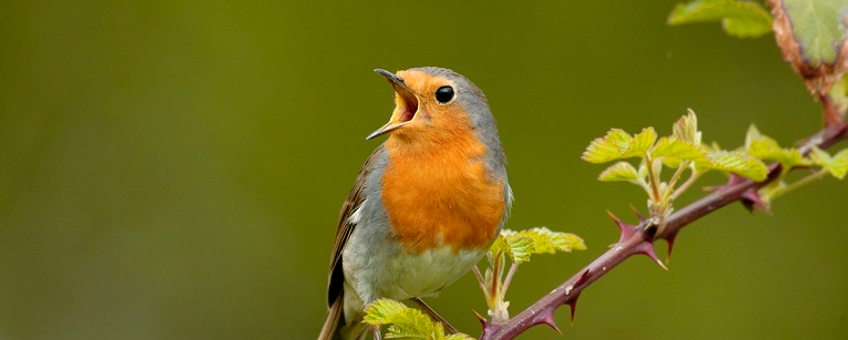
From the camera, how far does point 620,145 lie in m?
3.22

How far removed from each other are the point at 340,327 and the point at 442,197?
3.68 ft

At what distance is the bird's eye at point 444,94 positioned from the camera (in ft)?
13.9

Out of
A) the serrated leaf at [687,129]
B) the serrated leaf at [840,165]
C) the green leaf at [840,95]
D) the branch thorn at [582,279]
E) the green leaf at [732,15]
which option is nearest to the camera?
the branch thorn at [582,279]

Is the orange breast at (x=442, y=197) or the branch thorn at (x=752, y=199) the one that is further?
the orange breast at (x=442, y=197)

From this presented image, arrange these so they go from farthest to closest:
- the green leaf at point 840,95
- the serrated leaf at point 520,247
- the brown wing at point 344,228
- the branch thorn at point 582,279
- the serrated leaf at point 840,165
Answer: the brown wing at point 344,228 < the green leaf at point 840,95 < the serrated leaf at point 840,165 < the serrated leaf at point 520,247 < the branch thorn at point 582,279

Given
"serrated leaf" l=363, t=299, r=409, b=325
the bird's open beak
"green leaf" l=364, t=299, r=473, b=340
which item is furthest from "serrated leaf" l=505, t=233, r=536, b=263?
the bird's open beak

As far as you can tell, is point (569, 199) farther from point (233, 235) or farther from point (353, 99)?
point (233, 235)

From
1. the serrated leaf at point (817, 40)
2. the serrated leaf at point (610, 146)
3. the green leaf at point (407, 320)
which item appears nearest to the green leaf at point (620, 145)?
the serrated leaf at point (610, 146)

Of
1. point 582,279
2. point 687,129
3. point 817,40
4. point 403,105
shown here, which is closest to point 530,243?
point 582,279

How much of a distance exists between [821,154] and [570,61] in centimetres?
354

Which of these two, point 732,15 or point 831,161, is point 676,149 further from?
point 732,15

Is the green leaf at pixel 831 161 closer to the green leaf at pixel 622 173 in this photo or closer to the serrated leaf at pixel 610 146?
the green leaf at pixel 622 173

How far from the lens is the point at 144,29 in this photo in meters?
7.61

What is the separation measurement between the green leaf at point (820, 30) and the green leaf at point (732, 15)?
22.0 inches
